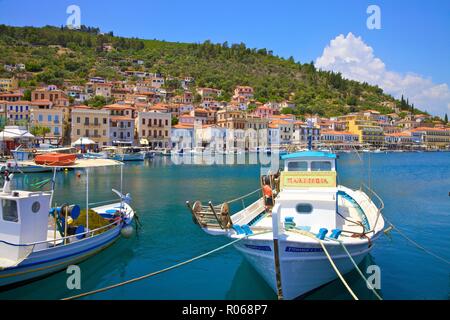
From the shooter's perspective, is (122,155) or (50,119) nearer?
(122,155)

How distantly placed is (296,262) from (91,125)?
71.3 meters

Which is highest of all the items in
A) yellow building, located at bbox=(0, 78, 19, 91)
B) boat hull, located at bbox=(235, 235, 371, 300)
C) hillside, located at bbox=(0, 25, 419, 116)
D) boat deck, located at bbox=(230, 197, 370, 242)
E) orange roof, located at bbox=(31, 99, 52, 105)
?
hillside, located at bbox=(0, 25, 419, 116)

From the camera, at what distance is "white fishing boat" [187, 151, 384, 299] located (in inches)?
339

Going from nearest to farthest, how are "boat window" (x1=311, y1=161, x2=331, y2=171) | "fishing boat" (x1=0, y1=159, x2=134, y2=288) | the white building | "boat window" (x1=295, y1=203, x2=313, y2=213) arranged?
1. "fishing boat" (x1=0, y1=159, x2=134, y2=288)
2. "boat window" (x1=295, y1=203, x2=313, y2=213)
3. "boat window" (x1=311, y1=161, x2=331, y2=171)
4. the white building

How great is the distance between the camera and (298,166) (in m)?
12.3

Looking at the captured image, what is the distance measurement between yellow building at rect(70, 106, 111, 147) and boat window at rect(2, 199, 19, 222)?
210 feet

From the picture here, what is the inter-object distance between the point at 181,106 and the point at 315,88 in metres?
81.7

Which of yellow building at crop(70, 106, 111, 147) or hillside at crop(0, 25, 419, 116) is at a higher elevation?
hillside at crop(0, 25, 419, 116)

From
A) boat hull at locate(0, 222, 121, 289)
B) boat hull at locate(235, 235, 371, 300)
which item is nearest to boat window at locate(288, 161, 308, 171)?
boat hull at locate(235, 235, 371, 300)

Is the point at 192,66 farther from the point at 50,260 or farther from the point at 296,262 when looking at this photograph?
the point at 296,262

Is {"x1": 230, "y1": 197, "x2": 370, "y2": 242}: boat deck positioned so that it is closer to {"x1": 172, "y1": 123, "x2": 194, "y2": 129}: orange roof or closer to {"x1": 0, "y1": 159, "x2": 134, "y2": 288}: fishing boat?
{"x1": 0, "y1": 159, "x2": 134, "y2": 288}: fishing boat

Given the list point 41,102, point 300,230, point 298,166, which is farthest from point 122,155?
point 300,230
